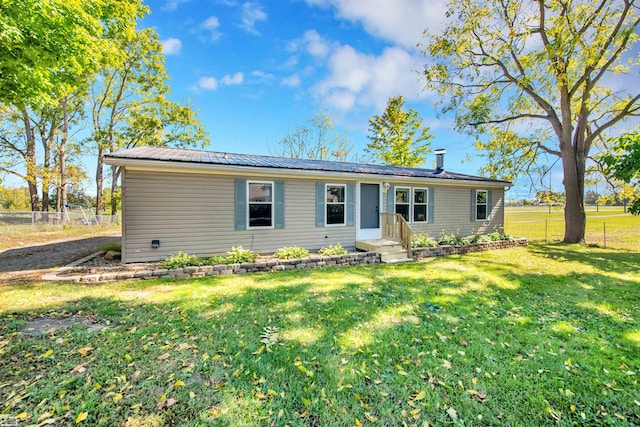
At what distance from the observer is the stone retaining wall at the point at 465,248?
8334mm

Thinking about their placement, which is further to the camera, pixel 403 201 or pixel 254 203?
pixel 403 201

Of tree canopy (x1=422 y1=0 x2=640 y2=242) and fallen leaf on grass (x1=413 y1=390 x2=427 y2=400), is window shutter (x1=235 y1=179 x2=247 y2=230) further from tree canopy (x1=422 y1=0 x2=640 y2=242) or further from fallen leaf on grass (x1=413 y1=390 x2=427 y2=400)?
tree canopy (x1=422 y1=0 x2=640 y2=242)

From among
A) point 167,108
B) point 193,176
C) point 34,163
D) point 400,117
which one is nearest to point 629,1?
point 400,117

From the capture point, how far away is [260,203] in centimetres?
764

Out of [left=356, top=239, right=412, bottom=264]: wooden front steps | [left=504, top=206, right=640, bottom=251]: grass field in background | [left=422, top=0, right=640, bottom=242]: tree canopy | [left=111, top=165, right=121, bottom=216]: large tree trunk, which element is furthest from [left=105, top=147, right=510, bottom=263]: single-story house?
[left=111, top=165, right=121, bottom=216]: large tree trunk

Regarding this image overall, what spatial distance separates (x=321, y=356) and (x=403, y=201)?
7999mm

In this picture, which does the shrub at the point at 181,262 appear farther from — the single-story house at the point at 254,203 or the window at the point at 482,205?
the window at the point at 482,205

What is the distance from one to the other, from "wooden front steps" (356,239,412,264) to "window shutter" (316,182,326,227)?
162 centimetres

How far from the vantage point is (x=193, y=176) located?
22.6 ft

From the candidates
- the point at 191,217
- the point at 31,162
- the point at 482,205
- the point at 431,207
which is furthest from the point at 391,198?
the point at 31,162

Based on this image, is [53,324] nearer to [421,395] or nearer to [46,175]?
[421,395]

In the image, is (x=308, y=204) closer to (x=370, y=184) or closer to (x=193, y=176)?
(x=370, y=184)

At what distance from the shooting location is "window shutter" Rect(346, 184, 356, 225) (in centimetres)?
884

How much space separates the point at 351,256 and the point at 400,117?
56.9 feet
